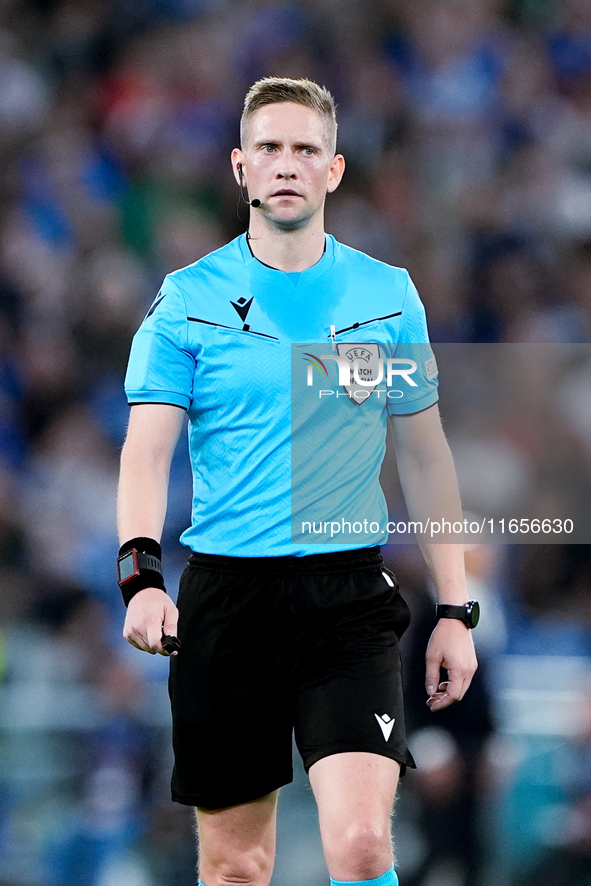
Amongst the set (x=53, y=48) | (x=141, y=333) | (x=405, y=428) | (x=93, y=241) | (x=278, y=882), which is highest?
(x=53, y=48)

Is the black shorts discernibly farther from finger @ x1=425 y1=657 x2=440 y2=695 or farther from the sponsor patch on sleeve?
the sponsor patch on sleeve

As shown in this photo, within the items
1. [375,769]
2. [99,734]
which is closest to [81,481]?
[99,734]

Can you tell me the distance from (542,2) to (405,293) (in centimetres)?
413

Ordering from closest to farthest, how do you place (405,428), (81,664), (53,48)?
(405,428) < (81,664) < (53,48)

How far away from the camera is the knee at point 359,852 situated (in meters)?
2.46

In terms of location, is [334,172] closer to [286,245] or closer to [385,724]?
[286,245]

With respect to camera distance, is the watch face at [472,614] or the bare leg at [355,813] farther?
the watch face at [472,614]

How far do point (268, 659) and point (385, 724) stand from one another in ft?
1.18

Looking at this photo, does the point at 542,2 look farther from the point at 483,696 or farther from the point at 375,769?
the point at 375,769

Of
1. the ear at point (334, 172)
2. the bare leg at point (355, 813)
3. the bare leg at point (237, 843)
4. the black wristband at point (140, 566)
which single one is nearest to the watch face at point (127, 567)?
the black wristband at point (140, 566)

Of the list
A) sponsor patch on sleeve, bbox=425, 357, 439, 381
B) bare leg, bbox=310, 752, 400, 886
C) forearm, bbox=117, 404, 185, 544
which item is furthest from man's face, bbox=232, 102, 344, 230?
bare leg, bbox=310, 752, 400, 886

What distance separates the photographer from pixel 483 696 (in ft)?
14.4

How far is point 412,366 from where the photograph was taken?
3.05 meters

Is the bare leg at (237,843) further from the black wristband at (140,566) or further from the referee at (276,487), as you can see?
the black wristband at (140,566)
